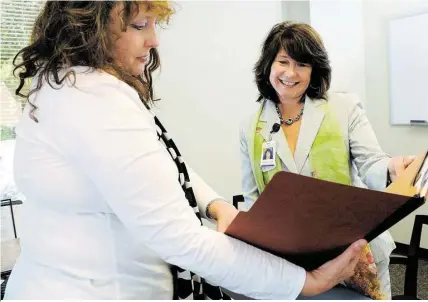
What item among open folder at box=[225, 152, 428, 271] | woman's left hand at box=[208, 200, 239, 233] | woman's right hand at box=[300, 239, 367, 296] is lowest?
woman's right hand at box=[300, 239, 367, 296]

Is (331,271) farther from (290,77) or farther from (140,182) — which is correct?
(290,77)

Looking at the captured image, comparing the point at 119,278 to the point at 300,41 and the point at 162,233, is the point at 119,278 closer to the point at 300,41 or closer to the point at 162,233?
the point at 162,233

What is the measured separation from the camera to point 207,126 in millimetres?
3398

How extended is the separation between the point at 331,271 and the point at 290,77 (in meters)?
0.99

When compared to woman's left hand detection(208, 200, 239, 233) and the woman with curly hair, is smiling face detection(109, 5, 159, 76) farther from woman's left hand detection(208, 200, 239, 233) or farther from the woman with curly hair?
woman's left hand detection(208, 200, 239, 233)

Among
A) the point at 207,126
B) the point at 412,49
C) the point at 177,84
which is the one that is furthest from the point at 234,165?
the point at 412,49

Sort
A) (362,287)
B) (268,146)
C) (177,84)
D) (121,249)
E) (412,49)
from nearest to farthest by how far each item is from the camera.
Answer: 1. (121,249)
2. (362,287)
3. (268,146)
4. (177,84)
5. (412,49)

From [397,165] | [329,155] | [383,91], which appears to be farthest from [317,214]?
[383,91]

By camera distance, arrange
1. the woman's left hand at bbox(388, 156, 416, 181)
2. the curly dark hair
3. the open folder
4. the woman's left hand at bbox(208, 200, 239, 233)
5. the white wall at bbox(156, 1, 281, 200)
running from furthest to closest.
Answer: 1. the white wall at bbox(156, 1, 281, 200)
2. the woman's left hand at bbox(388, 156, 416, 181)
3. the woman's left hand at bbox(208, 200, 239, 233)
4. the curly dark hair
5. the open folder

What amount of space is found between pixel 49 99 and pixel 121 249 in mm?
285

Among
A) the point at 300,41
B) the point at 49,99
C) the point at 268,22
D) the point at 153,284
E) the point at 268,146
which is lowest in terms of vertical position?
the point at 153,284

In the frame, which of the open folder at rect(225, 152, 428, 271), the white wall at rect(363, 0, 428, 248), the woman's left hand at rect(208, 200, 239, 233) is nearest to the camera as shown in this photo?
the open folder at rect(225, 152, 428, 271)

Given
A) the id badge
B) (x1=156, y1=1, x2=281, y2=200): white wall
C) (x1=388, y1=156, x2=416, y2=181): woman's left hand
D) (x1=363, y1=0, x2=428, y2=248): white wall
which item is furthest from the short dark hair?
(x1=363, y1=0, x2=428, y2=248): white wall

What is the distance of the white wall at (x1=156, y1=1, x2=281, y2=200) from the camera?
10.5 feet
